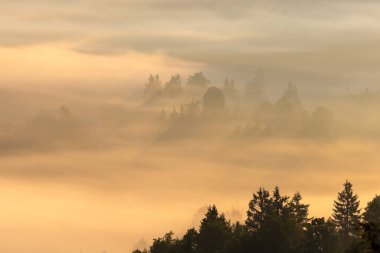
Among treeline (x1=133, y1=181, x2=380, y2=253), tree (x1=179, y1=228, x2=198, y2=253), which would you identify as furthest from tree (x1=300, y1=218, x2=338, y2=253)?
tree (x1=179, y1=228, x2=198, y2=253)

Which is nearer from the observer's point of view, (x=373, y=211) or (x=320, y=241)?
(x=320, y=241)

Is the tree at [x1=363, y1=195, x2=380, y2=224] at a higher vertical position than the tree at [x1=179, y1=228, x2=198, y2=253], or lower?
higher

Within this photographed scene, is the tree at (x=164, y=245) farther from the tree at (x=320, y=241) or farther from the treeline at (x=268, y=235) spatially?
the tree at (x=320, y=241)

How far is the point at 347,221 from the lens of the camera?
191m

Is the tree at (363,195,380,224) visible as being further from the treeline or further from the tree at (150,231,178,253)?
the tree at (150,231,178,253)

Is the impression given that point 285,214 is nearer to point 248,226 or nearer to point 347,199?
point 248,226

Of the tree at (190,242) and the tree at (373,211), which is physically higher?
the tree at (373,211)

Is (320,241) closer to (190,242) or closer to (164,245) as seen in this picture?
(190,242)

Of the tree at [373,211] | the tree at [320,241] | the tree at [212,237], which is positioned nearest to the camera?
the tree at [320,241]

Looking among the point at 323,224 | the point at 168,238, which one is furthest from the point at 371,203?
the point at 168,238

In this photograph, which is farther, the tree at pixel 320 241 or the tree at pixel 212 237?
the tree at pixel 212 237

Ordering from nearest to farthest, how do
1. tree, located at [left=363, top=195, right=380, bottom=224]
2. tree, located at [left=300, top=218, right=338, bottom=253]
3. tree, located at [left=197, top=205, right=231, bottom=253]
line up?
tree, located at [left=300, top=218, right=338, bottom=253] < tree, located at [left=363, top=195, right=380, bottom=224] < tree, located at [left=197, top=205, right=231, bottom=253]

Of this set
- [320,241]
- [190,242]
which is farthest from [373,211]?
[190,242]

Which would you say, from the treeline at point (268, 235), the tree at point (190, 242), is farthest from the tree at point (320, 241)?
the tree at point (190, 242)
